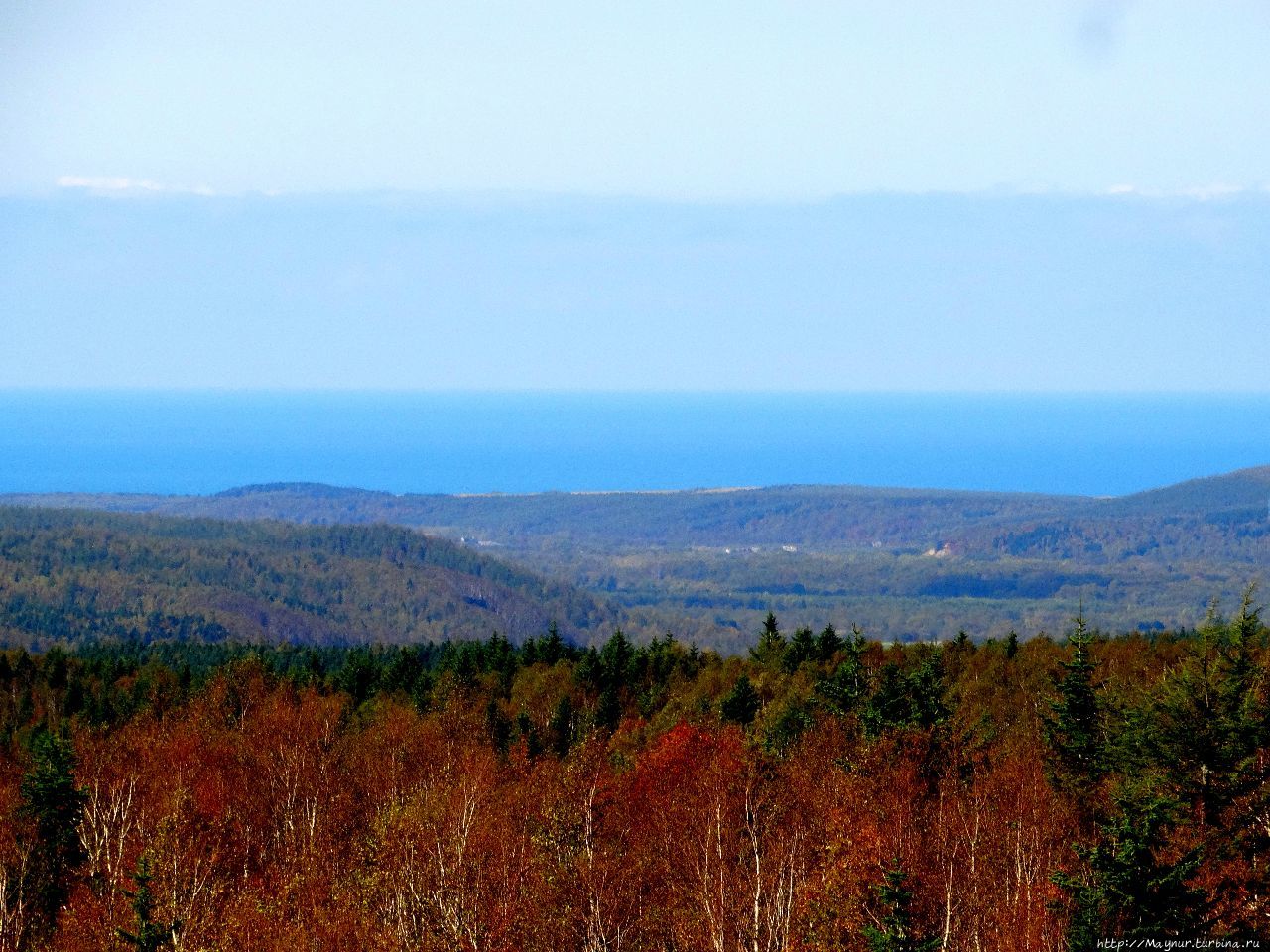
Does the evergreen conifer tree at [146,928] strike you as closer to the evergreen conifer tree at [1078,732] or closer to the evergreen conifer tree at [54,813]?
the evergreen conifer tree at [54,813]

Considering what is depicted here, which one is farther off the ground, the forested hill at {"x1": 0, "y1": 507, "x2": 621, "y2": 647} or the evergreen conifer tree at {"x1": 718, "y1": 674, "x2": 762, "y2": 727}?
the evergreen conifer tree at {"x1": 718, "y1": 674, "x2": 762, "y2": 727}

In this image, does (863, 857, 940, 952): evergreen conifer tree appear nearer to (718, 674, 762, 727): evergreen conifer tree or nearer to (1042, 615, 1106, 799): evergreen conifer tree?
(1042, 615, 1106, 799): evergreen conifer tree

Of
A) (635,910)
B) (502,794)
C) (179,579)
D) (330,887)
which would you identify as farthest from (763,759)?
(179,579)

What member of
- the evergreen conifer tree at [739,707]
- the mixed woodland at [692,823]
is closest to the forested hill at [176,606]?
the evergreen conifer tree at [739,707]

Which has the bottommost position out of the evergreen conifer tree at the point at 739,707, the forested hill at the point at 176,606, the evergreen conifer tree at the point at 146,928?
the forested hill at the point at 176,606

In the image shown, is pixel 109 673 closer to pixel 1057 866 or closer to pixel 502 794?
pixel 502 794

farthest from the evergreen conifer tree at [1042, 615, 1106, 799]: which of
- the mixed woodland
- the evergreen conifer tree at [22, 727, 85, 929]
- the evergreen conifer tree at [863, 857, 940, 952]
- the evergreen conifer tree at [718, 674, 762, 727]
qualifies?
the evergreen conifer tree at [22, 727, 85, 929]

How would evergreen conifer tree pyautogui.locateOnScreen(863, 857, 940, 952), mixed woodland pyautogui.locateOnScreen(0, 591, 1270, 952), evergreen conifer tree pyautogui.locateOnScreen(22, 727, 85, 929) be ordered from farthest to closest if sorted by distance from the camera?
evergreen conifer tree pyautogui.locateOnScreen(22, 727, 85, 929) → mixed woodland pyautogui.locateOnScreen(0, 591, 1270, 952) → evergreen conifer tree pyautogui.locateOnScreen(863, 857, 940, 952)

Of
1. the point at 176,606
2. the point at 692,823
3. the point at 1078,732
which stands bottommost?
the point at 176,606

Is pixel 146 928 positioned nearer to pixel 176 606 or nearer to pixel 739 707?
pixel 739 707

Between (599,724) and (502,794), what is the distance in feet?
57.4

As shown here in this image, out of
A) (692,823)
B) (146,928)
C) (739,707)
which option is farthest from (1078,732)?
(146,928)

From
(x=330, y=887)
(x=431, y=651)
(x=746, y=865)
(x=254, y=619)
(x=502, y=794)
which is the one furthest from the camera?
(x=254, y=619)

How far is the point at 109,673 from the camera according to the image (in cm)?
7050
